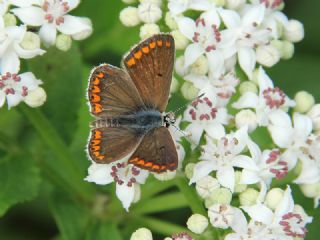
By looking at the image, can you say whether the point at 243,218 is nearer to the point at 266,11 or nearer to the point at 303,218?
the point at 303,218

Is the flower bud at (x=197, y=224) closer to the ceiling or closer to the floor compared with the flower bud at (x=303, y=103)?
closer to the floor

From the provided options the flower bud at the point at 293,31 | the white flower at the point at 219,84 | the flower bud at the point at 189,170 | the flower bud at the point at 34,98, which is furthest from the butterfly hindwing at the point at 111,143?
the flower bud at the point at 293,31

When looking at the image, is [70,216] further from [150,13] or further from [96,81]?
[150,13]

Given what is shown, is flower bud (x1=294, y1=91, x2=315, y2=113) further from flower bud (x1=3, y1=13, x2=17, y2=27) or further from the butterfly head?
flower bud (x1=3, y1=13, x2=17, y2=27)

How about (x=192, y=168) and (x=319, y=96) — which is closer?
(x=192, y=168)

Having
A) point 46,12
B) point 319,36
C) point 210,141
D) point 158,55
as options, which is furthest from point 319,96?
point 46,12

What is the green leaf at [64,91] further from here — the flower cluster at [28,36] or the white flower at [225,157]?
the white flower at [225,157]
